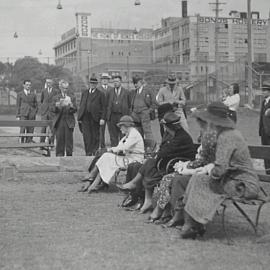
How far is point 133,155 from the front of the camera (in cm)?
976

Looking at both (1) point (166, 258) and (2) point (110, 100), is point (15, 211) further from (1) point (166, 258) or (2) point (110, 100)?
(2) point (110, 100)

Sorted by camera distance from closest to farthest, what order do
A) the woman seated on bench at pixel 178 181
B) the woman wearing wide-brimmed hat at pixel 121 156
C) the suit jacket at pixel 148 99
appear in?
the woman seated on bench at pixel 178 181 < the woman wearing wide-brimmed hat at pixel 121 156 < the suit jacket at pixel 148 99

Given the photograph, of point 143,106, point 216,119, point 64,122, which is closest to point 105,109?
point 143,106

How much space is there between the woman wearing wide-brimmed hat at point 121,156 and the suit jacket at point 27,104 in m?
9.85

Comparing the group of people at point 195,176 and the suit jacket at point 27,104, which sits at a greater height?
the suit jacket at point 27,104

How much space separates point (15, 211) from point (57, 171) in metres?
3.96

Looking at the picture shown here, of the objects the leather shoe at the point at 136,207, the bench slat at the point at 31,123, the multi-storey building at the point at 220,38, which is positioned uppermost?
the multi-storey building at the point at 220,38

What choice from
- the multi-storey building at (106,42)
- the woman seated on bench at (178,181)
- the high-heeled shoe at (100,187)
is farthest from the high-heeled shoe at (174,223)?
the multi-storey building at (106,42)

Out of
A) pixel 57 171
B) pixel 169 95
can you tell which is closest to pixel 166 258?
pixel 57 171

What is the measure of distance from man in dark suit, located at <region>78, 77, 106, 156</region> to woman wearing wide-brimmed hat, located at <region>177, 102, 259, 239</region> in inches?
293

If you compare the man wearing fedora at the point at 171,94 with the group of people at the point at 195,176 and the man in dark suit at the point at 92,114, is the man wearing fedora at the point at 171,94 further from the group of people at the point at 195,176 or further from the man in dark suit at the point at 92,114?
the group of people at the point at 195,176

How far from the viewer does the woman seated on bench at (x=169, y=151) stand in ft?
26.0

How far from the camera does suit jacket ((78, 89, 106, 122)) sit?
45.3 ft

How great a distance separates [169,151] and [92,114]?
6.10m
